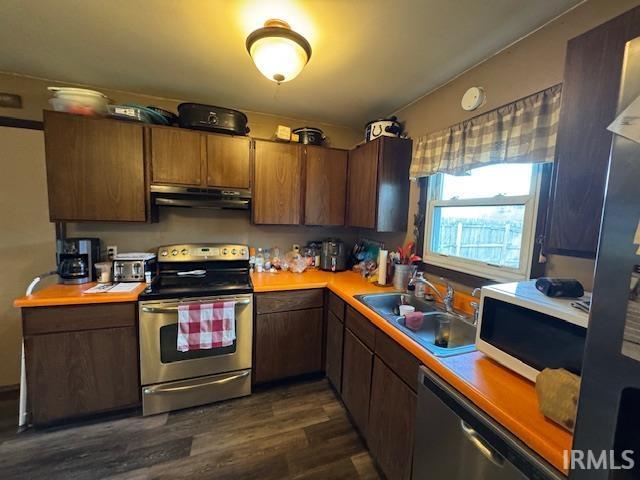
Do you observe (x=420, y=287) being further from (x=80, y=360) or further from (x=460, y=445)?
(x=80, y=360)

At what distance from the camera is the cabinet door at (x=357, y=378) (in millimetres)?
1529

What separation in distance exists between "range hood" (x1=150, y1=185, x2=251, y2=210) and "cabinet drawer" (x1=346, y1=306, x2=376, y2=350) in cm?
127

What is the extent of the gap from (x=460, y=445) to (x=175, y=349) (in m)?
1.76

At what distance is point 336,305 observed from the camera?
6.48ft

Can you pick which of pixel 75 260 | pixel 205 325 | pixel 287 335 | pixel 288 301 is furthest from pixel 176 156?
pixel 287 335

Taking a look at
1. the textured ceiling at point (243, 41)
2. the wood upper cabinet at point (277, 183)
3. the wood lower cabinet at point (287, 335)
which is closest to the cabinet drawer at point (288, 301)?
the wood lower cabinet at point (287, 335)

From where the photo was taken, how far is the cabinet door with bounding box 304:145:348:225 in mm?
2357

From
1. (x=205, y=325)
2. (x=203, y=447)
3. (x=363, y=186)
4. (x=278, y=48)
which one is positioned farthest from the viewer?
(x=363, y=186)

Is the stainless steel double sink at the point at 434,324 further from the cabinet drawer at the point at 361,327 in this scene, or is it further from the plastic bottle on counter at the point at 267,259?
the plastic bottle on counter at the point at 267,259

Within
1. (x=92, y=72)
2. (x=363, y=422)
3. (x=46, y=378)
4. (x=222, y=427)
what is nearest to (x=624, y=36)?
(x=363, y=422)

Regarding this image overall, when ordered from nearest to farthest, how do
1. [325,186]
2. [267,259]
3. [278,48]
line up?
[278,48] < [325,186] < [267,259]

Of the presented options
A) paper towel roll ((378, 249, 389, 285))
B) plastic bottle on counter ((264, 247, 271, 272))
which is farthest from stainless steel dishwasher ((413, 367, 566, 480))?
plastic bottle on counter ((264, 247, 271, 272))

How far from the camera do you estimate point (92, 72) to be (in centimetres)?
179

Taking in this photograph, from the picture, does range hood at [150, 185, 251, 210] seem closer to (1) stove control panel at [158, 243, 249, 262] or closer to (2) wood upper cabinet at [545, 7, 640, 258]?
(1) stove control panel at [158, 243, 249, 262]
